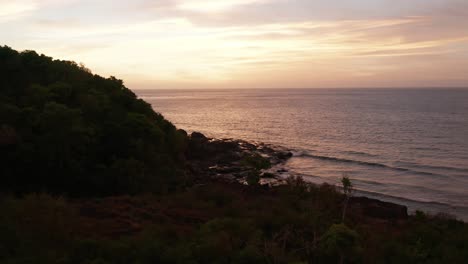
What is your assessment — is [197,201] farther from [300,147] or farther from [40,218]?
[300,147]

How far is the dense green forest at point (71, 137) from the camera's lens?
23.0 m

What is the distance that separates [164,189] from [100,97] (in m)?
9.71

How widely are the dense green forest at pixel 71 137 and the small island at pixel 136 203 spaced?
0.24 ft

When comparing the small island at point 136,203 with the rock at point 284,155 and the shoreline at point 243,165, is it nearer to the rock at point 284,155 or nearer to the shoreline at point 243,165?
the shoreline at point 243,165

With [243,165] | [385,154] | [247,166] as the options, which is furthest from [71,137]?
[385,154]

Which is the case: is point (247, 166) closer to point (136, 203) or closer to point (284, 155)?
point (284, 155)

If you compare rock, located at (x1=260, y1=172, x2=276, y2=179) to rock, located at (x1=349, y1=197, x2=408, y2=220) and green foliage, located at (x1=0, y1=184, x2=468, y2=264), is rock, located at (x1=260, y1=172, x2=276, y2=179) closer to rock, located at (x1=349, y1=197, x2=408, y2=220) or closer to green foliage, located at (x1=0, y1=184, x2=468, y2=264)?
rock, located at (x1=349, y1=197, x2=408, y2=220)

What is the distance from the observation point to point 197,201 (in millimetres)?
19703

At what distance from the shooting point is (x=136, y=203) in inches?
734

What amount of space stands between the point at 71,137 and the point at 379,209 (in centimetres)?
1962

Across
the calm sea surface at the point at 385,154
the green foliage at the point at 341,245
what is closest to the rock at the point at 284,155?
the calm sea surface at the point at 385,154

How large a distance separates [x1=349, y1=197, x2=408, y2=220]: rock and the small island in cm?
12

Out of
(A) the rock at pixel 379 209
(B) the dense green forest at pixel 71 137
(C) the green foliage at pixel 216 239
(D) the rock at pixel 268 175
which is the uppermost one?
(B) the dense green forest at pixel 71 137

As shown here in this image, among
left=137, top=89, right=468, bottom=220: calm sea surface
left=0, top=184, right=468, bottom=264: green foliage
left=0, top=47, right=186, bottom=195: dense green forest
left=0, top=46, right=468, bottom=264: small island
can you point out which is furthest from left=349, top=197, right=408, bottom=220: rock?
left=0, top=47, right=186, bottom=195: dense green forest
